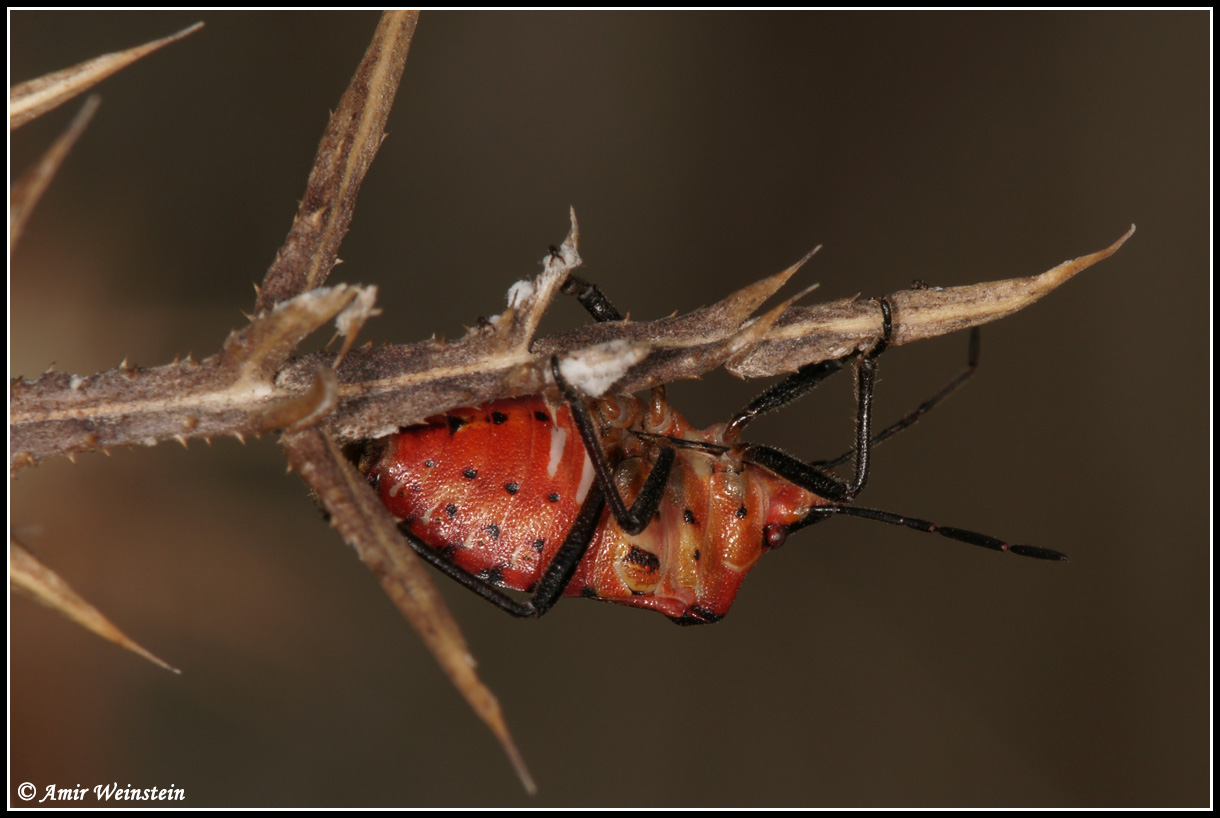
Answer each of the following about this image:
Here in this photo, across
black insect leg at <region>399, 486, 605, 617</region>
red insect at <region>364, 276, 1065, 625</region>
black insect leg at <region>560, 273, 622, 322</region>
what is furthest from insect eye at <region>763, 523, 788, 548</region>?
black insect leg at <region>560, 273, 622, 322</region>

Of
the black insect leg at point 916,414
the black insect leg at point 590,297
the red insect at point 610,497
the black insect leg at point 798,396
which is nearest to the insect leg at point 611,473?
the red insect at point 610,497

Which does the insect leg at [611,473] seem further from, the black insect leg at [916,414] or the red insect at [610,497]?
the black insect leg at [916,414]

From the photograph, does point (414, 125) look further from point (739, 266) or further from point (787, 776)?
point (787, 776)

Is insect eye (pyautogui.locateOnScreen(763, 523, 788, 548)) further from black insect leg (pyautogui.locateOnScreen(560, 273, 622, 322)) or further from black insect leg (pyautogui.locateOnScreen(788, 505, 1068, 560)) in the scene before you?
black insect leg (pyautogui.locateOnScreen(560, 273, 622, 322))

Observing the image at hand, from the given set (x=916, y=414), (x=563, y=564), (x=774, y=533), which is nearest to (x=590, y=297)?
(x=563, y=564)

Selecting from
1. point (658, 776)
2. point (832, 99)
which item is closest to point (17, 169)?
point (832, 99)

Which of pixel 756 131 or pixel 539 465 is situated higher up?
pixel 756 131

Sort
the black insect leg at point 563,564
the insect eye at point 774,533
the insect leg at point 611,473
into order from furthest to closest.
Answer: the insect eye at point 774,533
the black insect leg at point 563,564
the insect leg at point 611,473
